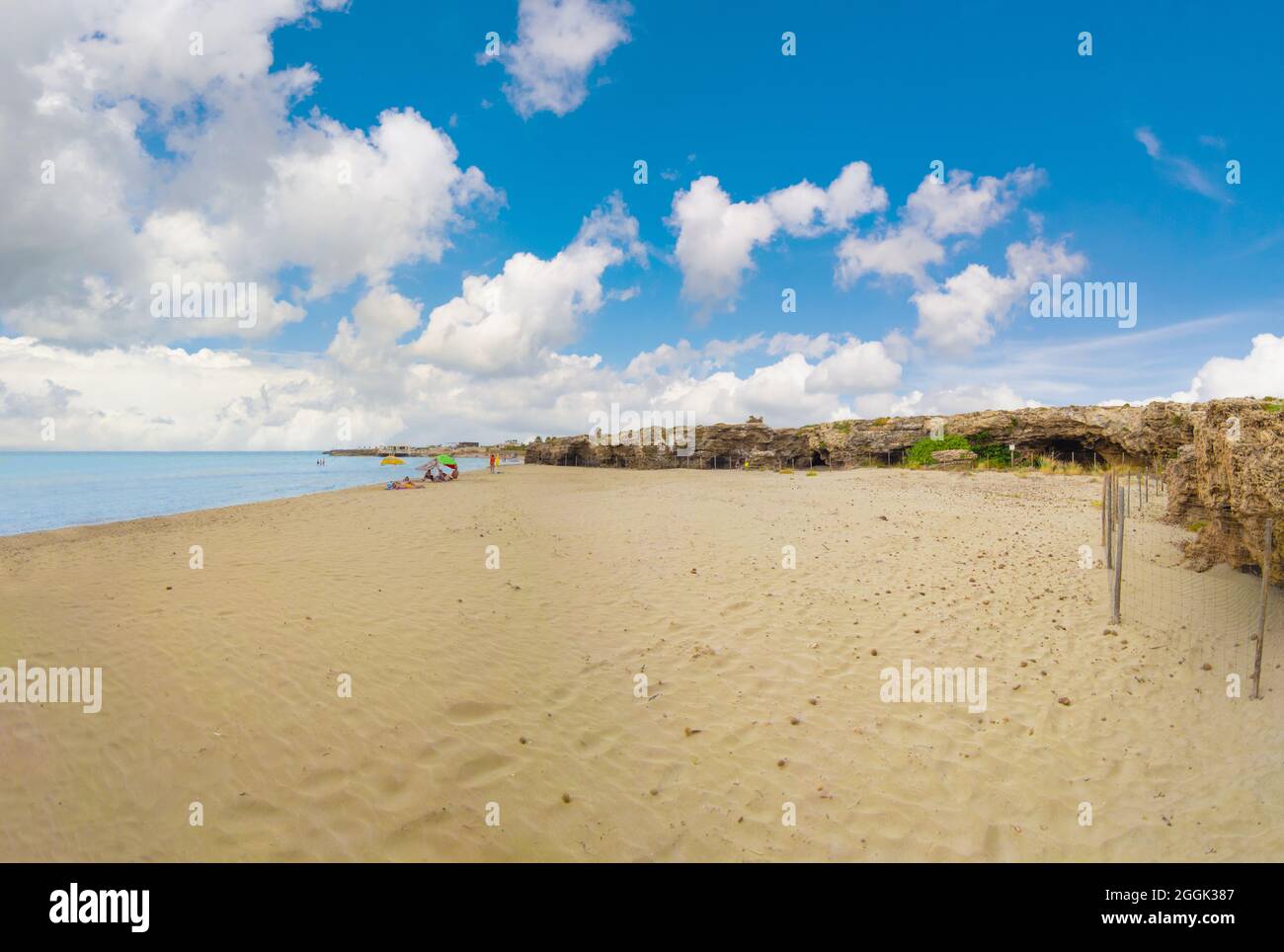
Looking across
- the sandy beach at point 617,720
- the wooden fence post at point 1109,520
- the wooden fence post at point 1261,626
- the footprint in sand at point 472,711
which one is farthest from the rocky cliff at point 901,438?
the footprint in sand at point 472,711

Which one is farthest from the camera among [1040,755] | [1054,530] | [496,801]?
[1054,530]

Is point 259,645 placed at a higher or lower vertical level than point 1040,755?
higher

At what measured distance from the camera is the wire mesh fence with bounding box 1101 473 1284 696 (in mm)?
8531

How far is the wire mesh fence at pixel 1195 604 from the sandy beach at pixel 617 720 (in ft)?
1.31

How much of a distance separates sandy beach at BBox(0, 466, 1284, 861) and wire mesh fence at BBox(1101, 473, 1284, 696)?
40cm

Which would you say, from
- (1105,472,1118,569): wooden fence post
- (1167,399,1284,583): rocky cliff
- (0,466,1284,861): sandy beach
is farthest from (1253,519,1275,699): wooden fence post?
(1105,472,1118,569): wooden fence post

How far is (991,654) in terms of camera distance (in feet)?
29.4

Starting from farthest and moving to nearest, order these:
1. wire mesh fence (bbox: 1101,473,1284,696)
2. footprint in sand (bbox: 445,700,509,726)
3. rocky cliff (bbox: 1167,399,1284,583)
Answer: wire mesh fence (bbox: 1101,473,1284,696)
rocky cliff (bbox: 1167,399,1284,583)
footprint in sand (bbox: 445,700,509,726)
